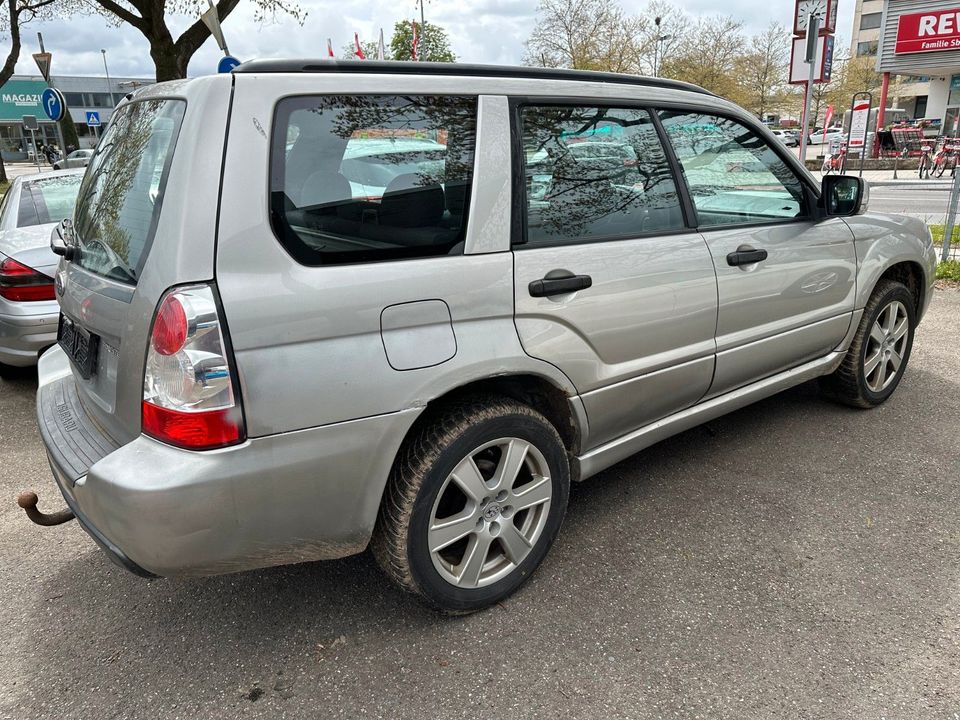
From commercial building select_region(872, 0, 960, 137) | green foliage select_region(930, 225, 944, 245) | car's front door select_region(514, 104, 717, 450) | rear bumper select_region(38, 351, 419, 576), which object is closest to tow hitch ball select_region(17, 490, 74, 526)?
rear bumper select_region(38, 351, 419, 576)

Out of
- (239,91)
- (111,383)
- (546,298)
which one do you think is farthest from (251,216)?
(546,298)

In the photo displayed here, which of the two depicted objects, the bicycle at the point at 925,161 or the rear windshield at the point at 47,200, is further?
the bicycle at the point at 925,161

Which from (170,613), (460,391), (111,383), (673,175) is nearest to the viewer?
(111,383)

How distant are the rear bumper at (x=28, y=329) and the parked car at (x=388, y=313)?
172cm

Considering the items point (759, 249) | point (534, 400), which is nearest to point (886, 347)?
point (759, 249)

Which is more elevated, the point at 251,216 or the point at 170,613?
the point at 251,216

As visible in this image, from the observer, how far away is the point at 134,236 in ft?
7.00

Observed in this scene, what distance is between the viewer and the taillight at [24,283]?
4445 mm

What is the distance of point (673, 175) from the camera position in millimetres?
2980

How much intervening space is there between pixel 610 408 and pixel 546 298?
1.89ft

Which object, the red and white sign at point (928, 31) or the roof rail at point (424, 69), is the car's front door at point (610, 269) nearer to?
the roof rail at point (424, 69)

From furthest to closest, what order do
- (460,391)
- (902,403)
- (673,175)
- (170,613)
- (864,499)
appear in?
(902,403)
(864,499)
(673,175)
(170,613)
(460,391)

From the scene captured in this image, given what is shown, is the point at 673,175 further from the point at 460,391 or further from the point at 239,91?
the point at 239,91

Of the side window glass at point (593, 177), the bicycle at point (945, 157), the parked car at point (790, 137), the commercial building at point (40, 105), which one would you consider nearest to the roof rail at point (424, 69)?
the side window glass at point (593, 177)
